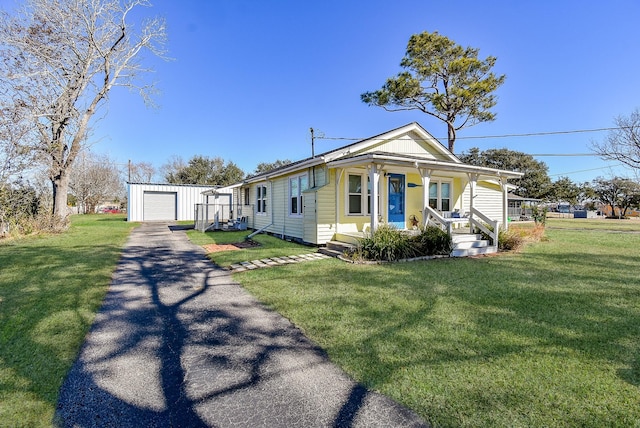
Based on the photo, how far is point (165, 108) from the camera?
63.3 ft

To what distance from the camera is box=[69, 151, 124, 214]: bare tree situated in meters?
38.6

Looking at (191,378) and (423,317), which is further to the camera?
(423,317)

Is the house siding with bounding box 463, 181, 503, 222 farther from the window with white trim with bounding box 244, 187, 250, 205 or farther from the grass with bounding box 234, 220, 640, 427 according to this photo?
the window with white trim with bounding box 244, 187, 250, 205

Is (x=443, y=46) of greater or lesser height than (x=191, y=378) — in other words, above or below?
above

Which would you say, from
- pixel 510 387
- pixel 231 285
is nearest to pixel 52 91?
pixel 231 285

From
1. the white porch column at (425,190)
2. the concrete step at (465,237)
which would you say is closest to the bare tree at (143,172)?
the white porch column at (425,190)

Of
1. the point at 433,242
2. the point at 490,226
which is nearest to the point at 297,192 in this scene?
the point at 433,242

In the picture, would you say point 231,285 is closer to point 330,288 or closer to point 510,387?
point 330,288

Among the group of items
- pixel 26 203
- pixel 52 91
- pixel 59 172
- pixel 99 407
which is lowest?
pixel 99 407

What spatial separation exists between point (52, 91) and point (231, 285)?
16.1m

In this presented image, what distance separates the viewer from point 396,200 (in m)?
11.2

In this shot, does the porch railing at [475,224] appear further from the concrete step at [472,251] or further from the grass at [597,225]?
the grass at [597,225]

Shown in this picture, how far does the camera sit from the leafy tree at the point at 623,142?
22.9 m

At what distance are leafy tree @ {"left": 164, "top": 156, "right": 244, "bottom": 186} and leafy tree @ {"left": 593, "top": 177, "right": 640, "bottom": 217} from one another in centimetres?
5404
